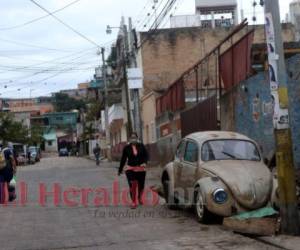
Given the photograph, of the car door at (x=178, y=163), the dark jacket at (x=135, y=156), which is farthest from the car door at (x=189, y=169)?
the dark jacket at (x=135, y=156)

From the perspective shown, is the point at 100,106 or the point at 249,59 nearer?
the point at 249,59

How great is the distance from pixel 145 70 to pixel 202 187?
3499 centimetres

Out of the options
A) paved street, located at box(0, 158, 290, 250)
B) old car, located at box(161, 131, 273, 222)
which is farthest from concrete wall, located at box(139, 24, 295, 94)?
old car, located at box(161, 131, 273, 222)

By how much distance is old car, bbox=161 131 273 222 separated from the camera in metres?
11.2

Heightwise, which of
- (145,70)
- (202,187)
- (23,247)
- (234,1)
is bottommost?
(23,247)

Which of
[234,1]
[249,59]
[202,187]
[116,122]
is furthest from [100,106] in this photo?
[202,187]

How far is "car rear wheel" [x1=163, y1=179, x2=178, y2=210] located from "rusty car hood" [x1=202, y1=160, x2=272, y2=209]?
7.16 ft

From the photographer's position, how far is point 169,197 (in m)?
14.3

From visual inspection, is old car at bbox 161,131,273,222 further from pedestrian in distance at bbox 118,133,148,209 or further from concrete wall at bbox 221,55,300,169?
concrete wall at bbox 221,55,300,169

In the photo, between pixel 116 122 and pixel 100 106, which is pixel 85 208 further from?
pixel 100 106

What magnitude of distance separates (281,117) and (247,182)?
151cm

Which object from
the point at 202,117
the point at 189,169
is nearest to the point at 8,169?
the point at 189,169

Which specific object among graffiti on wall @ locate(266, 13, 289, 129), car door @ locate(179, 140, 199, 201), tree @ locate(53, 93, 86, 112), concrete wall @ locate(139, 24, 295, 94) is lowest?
car door @ locate(179, 140, 199, 201)

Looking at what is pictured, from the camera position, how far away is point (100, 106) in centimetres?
8656
